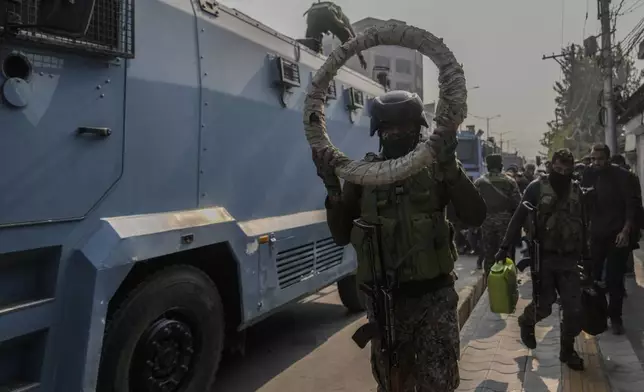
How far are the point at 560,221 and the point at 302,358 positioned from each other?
233 cm

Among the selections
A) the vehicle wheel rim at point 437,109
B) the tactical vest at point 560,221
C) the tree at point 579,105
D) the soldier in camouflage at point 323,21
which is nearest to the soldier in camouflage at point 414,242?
the vehicle wheel rim at point 437,109

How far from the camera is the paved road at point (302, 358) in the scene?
4.18 m

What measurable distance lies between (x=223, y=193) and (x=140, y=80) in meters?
0.95

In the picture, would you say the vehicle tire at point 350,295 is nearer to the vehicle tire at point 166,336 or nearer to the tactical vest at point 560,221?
the tactical vest at point 560,221

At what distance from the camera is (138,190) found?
9.59ft

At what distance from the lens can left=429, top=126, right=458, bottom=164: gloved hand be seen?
2.19 m

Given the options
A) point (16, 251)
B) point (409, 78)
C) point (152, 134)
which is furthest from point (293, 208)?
point (409, 78)

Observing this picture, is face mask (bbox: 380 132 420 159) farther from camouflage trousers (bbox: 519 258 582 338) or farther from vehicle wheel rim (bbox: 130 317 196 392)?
camouflage trousers (bbox: 519 258 582 338)

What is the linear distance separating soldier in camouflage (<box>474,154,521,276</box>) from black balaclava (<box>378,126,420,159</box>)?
4.99 m

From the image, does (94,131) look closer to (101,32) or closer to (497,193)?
(101,32)

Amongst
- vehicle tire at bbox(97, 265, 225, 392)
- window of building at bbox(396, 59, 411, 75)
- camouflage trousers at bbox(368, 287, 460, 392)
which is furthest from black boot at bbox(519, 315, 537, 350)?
window of building at bbox(396, 59, 411, 75)

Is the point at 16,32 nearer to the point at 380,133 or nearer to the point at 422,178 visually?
the point at 380,133

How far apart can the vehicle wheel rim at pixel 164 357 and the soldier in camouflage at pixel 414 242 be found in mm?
1150

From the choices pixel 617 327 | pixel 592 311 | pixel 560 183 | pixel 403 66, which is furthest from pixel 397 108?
pixel 403 66
